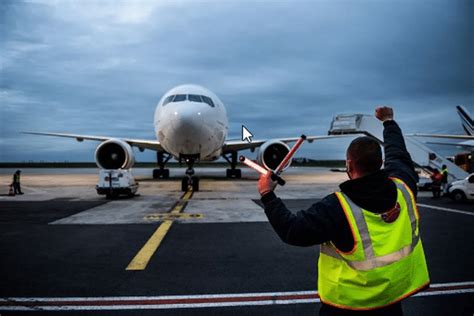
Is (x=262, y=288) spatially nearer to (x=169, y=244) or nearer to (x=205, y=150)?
(x=169, y=244)

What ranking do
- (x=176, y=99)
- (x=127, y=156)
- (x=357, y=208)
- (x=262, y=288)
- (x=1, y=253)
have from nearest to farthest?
1. (x=357, y=208)
2. (x=262, y=288)
3. (x=1, y=253)
4. (x=176, y=99)
5. (x=127, y=156)

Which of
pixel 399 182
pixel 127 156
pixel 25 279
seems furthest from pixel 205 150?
pixel 399 182

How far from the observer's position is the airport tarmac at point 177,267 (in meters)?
3.29

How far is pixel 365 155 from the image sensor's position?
6.19 ft

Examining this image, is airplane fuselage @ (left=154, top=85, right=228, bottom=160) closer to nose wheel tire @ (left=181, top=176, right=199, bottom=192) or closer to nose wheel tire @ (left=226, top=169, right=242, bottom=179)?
→ nose wheel tire @ (left=181, top=176, right=199, bottom=192)

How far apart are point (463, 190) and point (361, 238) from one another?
1172cm

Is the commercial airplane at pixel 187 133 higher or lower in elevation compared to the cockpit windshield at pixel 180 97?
lower

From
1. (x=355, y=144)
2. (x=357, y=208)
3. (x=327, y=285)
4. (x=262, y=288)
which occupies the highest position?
(x=355, y=144)

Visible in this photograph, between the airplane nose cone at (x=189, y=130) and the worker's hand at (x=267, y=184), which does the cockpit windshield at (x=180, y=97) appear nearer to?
the airplane nose cone at (x=189, y=130)

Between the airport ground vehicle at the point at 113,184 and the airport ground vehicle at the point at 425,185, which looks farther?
the airport ground vehicle at the point at 425,185

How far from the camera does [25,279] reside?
400 centimetres

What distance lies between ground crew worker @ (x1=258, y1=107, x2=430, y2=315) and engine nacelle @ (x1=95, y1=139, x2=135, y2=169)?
15.7 meters

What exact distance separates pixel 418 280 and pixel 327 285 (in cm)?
51

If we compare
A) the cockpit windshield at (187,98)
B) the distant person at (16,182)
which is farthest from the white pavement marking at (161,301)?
the distant person at (16,182)
